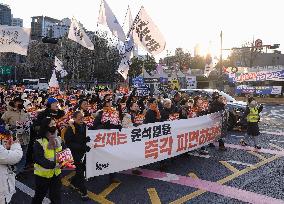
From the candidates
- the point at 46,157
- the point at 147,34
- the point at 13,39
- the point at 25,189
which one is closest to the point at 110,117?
the point at 25,189

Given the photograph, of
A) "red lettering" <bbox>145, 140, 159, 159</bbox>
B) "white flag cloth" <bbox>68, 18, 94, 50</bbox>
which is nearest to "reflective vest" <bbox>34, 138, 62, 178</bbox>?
"red lettering" <bbox>145, 140, 159, 159</bbox>

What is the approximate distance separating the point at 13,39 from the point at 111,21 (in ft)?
11.6

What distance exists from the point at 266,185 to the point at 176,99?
14.5ft

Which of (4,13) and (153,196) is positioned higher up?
(4,13)

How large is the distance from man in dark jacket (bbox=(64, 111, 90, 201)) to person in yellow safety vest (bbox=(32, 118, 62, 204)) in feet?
3.51

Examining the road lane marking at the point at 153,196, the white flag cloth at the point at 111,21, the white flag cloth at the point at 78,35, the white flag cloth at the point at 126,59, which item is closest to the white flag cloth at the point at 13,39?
the white flag cloth at the point at 111,21

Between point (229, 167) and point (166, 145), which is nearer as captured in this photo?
point (166, 145)

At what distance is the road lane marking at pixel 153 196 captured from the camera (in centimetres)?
688

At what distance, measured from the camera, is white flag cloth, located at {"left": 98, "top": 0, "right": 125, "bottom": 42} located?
13.8 meters

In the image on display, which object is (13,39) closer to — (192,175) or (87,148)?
(87,148)

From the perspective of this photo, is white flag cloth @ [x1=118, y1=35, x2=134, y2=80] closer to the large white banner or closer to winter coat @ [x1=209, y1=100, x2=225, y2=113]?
winter coat @ [x1=209, y1=100, x2=225, y2=113]

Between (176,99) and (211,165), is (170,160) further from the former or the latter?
(176,99)

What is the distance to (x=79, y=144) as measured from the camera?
6805mm

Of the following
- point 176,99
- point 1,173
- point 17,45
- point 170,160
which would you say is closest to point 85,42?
point 17,45
